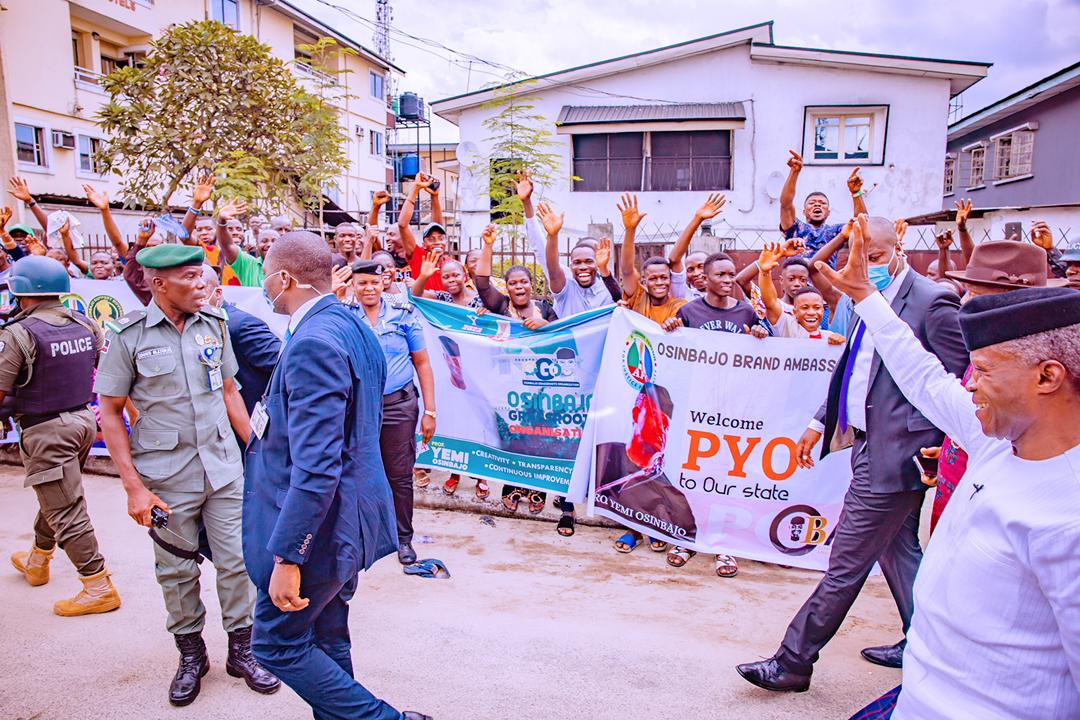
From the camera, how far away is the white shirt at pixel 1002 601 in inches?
57.8

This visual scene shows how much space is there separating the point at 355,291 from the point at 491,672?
2.48 meters

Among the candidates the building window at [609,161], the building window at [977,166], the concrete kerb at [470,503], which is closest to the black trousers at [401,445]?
the concrete kerb at [470,503]

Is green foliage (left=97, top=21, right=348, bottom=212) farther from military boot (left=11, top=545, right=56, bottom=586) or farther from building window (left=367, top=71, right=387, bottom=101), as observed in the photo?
building window (left=367, top=71, right=387, bottom=101)

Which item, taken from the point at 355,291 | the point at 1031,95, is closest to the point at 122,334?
the point at 355,291

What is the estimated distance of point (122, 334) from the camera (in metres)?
3.44

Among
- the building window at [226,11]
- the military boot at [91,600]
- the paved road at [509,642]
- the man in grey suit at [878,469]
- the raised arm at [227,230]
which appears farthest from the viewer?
the building window at [226,11]

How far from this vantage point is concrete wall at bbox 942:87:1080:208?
727 inches

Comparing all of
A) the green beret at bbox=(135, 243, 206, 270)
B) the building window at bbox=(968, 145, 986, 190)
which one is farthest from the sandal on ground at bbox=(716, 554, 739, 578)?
the building window at bbox=(968, 145, 986, 190)

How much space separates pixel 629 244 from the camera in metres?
5.59

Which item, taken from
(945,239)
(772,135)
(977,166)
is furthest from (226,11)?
(977,166)

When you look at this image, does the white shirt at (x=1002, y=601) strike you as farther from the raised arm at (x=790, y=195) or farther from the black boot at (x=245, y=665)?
the raised arm at (x=790, y=195)

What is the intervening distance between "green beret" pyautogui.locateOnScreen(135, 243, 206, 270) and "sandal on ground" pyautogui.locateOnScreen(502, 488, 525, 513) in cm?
322

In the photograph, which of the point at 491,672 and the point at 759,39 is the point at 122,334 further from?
the point at 759,39

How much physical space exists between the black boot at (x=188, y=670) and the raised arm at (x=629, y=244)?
3671 mm
